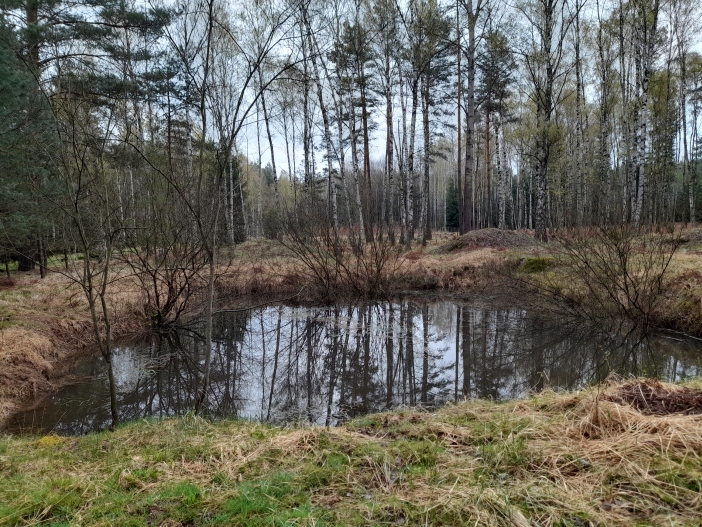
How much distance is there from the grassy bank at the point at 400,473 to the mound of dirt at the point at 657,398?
0.05ft

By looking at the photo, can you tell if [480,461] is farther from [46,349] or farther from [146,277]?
[146,277]

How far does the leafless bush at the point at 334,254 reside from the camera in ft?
36.0

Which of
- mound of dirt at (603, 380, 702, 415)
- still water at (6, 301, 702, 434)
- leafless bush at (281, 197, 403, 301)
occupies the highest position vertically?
leafless bush at (281, 197, 403, 301)

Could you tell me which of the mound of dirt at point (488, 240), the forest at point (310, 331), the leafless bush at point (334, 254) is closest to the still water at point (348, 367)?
the forest at point (310, 331)

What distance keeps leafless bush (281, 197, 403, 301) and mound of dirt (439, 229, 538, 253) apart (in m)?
4.67

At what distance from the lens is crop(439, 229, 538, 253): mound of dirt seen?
15.4m

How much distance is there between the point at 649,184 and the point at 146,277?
1047 inches

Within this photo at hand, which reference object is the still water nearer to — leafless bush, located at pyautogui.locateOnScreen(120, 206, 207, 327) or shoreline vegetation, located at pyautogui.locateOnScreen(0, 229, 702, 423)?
shoreline vegetation, located at pyautogui.locateOnScreen(0, 229, 702, 423)

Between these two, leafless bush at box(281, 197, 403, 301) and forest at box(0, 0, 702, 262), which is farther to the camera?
leafless bush at box(281, 197, 403, 301)

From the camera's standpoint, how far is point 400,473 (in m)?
2.49

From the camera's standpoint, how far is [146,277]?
8930 millimetres

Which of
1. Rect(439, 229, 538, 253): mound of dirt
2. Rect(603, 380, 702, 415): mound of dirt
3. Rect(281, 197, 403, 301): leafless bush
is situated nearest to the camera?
Rect(603, 380, 702, 415): mound of dirt

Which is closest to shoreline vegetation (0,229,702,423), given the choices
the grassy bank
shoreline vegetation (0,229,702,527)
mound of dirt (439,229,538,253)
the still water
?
mound of dirt (439,229,538,253)

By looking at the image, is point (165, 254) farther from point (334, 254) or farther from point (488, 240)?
point (488, 240)
